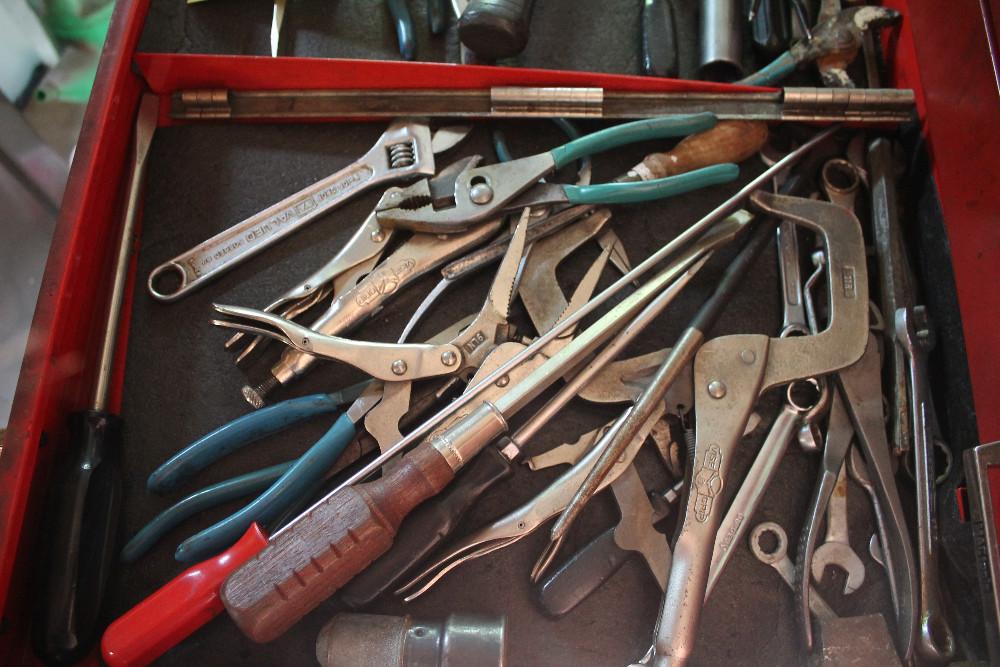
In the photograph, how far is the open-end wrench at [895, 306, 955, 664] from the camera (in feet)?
2.86

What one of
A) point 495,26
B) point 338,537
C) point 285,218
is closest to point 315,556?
point 338,537

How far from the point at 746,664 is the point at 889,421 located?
33 centimetres

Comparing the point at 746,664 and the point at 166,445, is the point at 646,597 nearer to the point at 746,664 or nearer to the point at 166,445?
the point at 746,664

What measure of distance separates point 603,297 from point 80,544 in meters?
0.64

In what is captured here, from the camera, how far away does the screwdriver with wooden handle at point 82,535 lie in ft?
2.81

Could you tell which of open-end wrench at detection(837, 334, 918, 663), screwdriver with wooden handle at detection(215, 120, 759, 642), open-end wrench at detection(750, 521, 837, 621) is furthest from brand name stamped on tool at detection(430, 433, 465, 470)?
open-end wrench at detection(837, 334, 918, 663)

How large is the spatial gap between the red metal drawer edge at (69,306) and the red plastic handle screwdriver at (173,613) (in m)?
0.13

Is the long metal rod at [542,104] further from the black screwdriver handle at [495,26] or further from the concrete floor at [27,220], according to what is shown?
the concrete floor at [27,220]

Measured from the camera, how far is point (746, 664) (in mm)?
935

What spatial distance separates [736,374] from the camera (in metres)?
0.97

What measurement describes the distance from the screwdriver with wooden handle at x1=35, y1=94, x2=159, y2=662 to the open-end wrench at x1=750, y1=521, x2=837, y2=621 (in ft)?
2.36

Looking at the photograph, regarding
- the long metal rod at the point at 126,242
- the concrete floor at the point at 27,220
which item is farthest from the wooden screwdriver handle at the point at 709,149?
the concrete floor at the point at 27,220

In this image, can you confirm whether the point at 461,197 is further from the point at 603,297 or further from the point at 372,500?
the point at 372,500

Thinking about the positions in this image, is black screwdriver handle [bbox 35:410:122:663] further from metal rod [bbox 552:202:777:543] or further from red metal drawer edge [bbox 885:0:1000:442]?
red metal drawer edge [bbox 885:0:1000:442]
